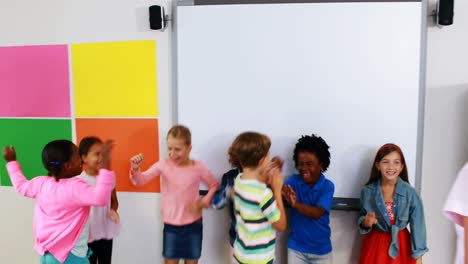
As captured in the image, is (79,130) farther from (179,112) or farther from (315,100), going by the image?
(315,100)

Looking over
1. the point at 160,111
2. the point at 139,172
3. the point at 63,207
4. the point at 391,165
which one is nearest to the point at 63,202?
the point at 63,207

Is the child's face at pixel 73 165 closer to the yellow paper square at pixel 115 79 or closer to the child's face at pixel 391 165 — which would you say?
the yellow paper square at pixel 115 79

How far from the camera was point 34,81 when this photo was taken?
2.60 meters

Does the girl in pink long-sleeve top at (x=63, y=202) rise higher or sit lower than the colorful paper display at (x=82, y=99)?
lower

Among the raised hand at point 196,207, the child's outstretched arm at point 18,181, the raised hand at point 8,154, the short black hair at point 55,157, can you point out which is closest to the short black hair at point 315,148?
the raised hand at point 196,207

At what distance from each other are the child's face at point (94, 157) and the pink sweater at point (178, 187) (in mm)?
207

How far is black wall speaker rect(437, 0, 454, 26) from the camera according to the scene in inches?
79.4

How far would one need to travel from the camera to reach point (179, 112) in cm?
237

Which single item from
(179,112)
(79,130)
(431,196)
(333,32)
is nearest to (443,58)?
(333,32)

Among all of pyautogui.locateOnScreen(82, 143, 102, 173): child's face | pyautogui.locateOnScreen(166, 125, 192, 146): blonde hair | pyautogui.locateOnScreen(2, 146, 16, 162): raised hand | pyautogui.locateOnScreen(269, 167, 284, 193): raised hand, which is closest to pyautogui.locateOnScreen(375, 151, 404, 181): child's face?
pyautogui.locateOnScreen(269, 167, 284, 193): raised hand

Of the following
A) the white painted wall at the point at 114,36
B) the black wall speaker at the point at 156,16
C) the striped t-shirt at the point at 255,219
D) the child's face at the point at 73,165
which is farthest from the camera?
the white painted wall at the point at 114,36

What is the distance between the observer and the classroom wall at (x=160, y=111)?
213 centimetres

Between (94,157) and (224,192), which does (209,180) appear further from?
(94,157)

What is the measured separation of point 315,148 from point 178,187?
0.82 metres
